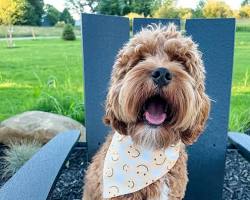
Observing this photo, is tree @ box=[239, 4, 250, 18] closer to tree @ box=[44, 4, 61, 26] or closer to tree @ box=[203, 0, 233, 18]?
tree @ box=[203, 0, 233, 18]

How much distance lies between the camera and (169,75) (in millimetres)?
2232

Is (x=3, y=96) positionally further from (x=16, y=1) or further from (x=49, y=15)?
(x=49, y=15)

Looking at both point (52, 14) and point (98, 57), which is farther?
point (52, 14)

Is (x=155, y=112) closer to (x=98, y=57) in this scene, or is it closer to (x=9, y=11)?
(x=98, y=57)

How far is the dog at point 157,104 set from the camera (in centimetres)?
227

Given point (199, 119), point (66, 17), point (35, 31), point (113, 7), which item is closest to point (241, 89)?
point (199, 119)

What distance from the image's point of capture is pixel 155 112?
8.02 feet

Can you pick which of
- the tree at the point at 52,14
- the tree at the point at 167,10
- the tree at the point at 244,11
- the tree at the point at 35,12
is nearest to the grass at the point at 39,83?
the tree at the point at 167,10

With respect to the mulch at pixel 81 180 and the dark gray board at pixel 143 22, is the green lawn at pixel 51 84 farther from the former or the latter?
the dark gray board at pixel 143 22

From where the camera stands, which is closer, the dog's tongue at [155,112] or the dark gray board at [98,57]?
the dog's tongue at [155,112]

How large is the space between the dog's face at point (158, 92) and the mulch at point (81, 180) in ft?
5.81

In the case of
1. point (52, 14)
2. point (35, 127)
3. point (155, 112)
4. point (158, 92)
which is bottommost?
point (35, 127)

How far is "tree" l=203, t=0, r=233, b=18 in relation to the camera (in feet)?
38.9

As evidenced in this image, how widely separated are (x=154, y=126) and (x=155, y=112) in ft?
0.24
